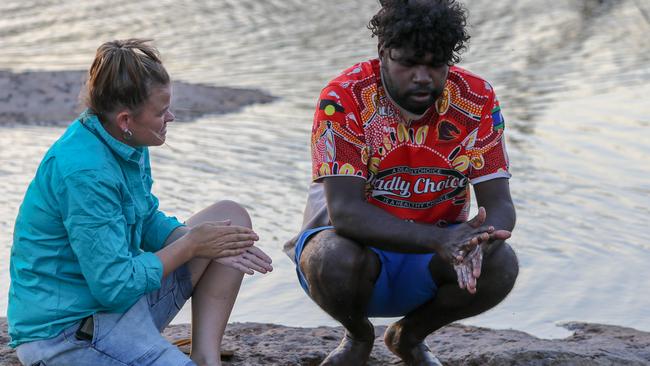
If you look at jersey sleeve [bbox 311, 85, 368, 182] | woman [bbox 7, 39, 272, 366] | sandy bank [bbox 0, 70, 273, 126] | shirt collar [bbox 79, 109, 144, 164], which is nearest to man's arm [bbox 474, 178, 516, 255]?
jersey sleeve [bbox 311, 85, 368, 182]

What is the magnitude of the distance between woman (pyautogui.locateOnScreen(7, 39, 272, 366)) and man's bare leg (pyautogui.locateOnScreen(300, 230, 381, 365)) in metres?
0.30

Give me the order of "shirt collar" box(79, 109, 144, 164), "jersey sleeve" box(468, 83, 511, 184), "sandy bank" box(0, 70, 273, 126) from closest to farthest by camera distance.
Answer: "shirt collar" box(79, 109, 144, 164) < "jersey sleeve" box(468, 83, 511, 184) < "sandy bank" box(0, 70, 273, 126)

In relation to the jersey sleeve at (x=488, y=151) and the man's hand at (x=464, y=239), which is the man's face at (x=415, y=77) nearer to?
the jersey sleeve at (x=488, y=151)

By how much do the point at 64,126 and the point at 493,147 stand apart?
217 inches

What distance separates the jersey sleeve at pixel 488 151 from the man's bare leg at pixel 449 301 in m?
0.22

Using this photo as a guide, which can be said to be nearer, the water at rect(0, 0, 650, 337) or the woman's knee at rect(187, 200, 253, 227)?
the woman's knee at rect(187, 200, 253, 227)

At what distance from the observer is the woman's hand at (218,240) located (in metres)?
3.05

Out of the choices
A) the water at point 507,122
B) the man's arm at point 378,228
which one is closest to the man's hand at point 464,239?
the man's arm at point 378,228

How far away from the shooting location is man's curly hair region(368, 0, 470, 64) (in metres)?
3.16

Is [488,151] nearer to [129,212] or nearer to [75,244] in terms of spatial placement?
[129,212]

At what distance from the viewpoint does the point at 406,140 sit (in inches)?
131

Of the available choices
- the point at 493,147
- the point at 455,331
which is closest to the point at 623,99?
the point at 455,331

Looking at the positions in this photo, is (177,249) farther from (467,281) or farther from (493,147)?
(493,147)

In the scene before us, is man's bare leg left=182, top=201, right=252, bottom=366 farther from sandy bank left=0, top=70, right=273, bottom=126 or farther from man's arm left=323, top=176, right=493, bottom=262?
sandy bank left=0, top=70, right=273, bottom=126
